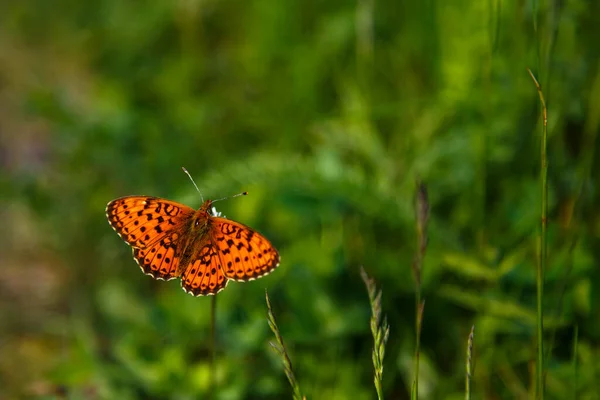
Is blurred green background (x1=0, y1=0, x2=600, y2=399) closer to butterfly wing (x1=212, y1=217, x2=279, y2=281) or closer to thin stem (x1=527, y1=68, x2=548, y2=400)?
thin stem (x1=527, y1=68, x2=548, y2=400)

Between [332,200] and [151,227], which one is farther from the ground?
[151,227]

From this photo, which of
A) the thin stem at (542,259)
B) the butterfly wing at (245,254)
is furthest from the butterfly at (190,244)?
the thin stem at (542,259)

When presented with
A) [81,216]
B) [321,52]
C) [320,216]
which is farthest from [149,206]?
[321,52]

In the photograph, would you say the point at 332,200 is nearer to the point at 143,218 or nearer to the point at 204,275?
the point at 143,218

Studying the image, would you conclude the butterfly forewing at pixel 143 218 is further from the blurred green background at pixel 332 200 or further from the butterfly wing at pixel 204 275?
the blurred green background at pixel 332 200

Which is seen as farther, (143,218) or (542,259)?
(143,218)

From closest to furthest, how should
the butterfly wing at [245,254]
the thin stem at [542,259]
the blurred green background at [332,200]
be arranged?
1. the thin stem at [542,259]
2. the butterfly wing at [245,254]
3. the blurred green background at [332,200]

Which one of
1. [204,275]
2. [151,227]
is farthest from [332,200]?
[204,275]
